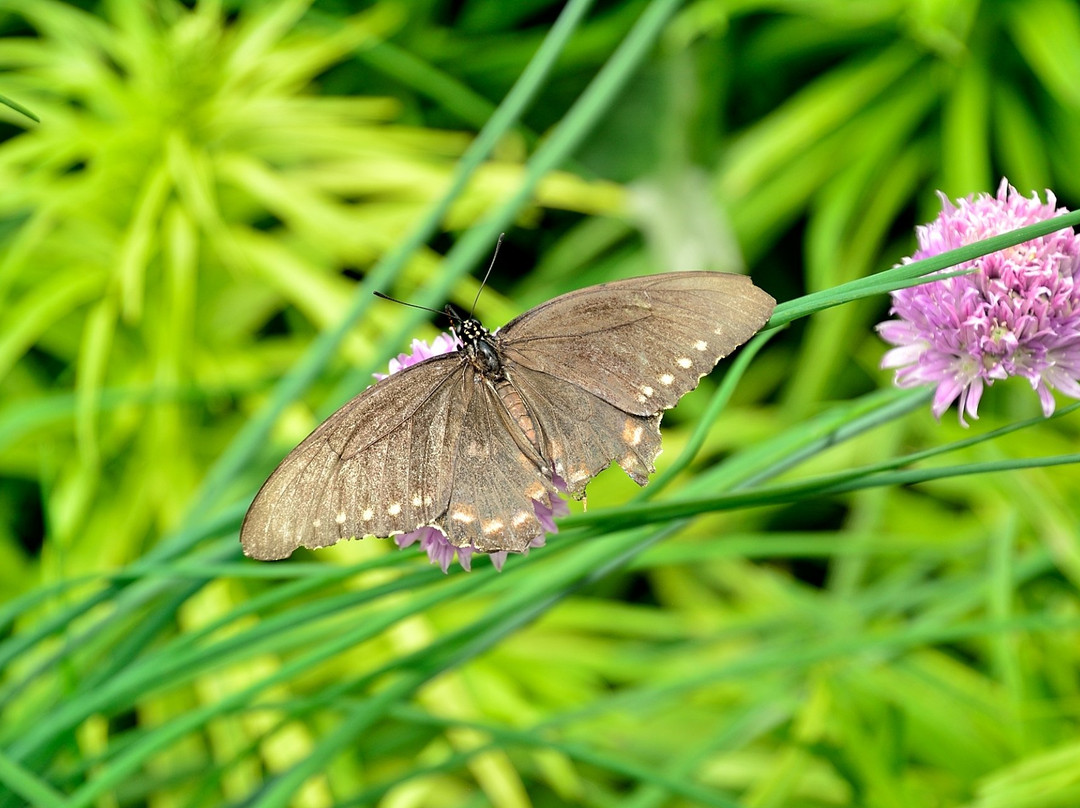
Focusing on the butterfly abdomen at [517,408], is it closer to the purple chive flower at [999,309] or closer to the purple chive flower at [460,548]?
the purple chive flower at [460,548]

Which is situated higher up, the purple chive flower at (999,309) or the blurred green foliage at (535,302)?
the blurred green foliage at (535,302)

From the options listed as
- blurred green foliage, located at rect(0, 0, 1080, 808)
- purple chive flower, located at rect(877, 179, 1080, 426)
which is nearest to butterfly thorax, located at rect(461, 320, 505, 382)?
blurred green foliage, located at rect(0, 0, 1080, 808)

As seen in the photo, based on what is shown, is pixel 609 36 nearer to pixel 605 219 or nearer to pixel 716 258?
pixel 605 219

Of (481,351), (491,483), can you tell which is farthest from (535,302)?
(491,483)

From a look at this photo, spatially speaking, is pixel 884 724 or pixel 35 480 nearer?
pixel 884 724

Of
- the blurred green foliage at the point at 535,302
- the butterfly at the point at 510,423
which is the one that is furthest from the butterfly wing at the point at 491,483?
the blurred green foliage at the point at 535,302

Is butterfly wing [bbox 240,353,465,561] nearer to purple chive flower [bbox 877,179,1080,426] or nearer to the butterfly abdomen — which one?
the butterfly abdomen

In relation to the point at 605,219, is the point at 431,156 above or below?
above

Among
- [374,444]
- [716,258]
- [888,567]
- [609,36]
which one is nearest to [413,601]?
[374,444]
